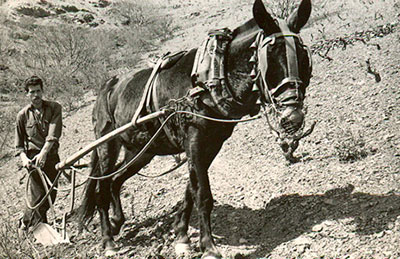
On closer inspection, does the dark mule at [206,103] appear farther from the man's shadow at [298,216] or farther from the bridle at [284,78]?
the man's shadow at [298,216]

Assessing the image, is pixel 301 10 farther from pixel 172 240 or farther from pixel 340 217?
pixel 172 240

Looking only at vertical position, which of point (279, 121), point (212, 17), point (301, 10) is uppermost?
point (301, 10)

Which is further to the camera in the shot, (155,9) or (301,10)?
(155,9)

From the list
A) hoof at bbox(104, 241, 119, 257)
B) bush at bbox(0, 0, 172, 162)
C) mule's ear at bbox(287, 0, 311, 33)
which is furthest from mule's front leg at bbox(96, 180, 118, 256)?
bush at bbox(0, 0, 172, 162)

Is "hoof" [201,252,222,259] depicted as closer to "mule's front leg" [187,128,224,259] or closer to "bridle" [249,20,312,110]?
"mule's front leg" [187,128,224,259]

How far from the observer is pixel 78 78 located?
584 inches

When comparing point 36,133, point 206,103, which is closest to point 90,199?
point 36,133

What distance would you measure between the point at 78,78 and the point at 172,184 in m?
10.9

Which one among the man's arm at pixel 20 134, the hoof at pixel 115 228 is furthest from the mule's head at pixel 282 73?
the man's arm at pixel 20 134

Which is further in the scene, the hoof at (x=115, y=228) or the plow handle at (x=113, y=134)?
the hoof at (x=115, y=228)

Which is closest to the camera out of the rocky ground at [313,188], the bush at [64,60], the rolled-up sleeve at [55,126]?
the rocky ground at [313,188]

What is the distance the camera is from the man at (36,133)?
14.4 feet

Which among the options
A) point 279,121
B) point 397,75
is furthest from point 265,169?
point 397,75

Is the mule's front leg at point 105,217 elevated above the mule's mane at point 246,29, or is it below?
below
